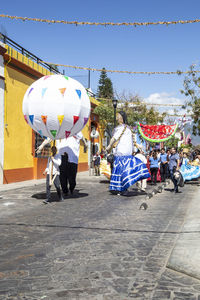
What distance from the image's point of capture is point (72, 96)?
27.4 feet

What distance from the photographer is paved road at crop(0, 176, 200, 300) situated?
3.42 metres

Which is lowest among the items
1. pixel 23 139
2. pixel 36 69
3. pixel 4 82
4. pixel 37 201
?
pixel 37 201

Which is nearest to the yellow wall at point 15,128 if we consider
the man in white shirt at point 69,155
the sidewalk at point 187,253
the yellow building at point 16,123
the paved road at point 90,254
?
the yellow building at point 16,123

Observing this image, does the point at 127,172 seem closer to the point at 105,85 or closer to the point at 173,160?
the point at 173,160

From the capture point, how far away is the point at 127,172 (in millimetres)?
10305

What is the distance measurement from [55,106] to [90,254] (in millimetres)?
4322

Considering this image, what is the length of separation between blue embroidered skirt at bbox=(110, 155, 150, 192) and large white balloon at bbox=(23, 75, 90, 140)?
2355 millimetres

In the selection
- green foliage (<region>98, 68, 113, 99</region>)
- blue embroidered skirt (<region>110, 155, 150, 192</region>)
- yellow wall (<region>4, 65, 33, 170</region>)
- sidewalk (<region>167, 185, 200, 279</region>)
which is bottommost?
sidewalk (<region>167, 185, 200, 279</region>)

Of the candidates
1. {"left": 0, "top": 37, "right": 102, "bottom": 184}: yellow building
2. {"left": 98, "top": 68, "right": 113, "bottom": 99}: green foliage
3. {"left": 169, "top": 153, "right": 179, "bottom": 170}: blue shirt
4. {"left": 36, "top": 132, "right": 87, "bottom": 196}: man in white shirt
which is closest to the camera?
{"left": 36, "top": 132, "right": 87, "bottom": 196}: man in white shirt

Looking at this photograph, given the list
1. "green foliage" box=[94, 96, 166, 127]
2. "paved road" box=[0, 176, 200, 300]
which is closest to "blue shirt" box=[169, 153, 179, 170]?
"paved road" box=[0, 176, 200, 300]

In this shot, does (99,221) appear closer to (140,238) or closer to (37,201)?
(140,238)

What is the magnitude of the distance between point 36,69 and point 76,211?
12474 mm

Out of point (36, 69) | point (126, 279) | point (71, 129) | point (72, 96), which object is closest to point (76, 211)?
point (71, 129)

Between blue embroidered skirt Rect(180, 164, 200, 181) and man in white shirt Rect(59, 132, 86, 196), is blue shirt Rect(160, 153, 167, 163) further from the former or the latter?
man in white shirt Rect(59, 132, 86, 196)
